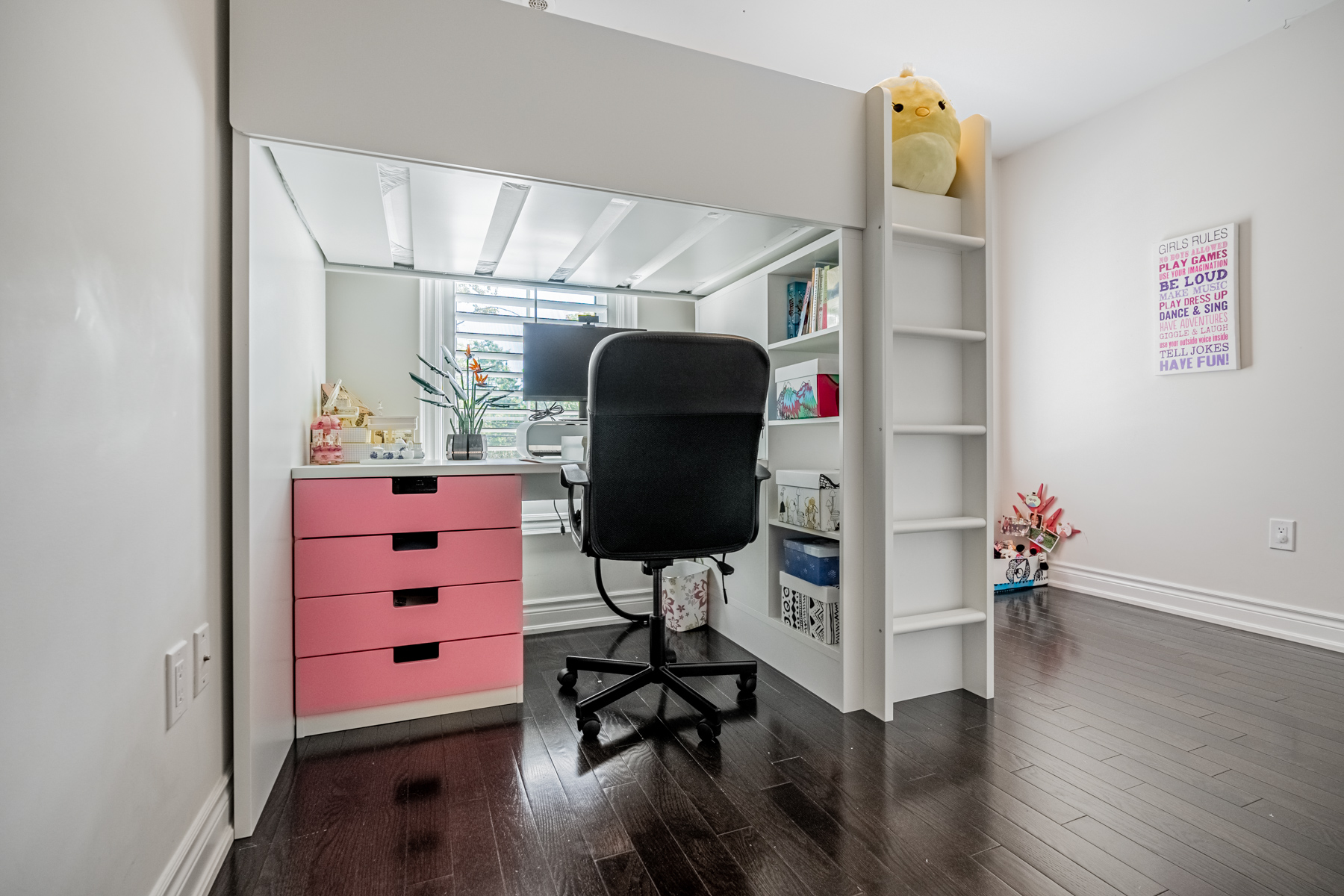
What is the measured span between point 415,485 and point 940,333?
1.63m

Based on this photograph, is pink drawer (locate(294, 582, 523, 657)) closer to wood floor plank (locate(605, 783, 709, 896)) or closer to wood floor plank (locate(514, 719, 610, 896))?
wood floor plank (locate(514, 719, 610, 896))

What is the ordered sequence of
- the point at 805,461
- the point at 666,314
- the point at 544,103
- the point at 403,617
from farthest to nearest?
the point at 666,314 → the point at 805,461 → the point at 403,617 → the point at 544,103

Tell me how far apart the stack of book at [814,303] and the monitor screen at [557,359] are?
0.76 meters

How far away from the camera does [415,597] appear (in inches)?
73.9

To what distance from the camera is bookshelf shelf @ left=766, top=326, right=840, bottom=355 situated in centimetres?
204

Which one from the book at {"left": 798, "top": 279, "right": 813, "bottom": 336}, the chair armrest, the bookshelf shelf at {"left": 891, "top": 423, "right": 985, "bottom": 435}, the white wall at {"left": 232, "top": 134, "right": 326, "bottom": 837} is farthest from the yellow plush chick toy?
the white wall at {"left": 232, "top": 134, "right": 326, "bottom": 837}

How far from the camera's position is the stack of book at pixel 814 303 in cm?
206

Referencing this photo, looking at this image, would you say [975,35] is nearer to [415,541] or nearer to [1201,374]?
[1201,374]

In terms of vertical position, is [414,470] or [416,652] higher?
[414,470]

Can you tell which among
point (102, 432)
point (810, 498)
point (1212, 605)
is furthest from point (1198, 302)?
point (102, 432)

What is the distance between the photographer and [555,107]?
1.59m

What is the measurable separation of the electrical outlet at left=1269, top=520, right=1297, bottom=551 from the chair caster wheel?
295 cm

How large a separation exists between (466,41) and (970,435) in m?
1.82

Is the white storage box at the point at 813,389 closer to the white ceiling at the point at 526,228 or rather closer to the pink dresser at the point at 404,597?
the white ceiling at the point at 526,228
